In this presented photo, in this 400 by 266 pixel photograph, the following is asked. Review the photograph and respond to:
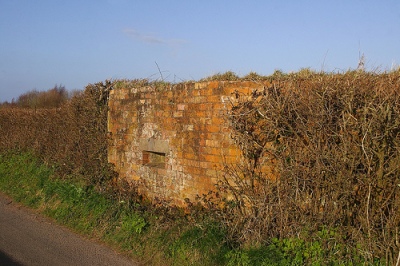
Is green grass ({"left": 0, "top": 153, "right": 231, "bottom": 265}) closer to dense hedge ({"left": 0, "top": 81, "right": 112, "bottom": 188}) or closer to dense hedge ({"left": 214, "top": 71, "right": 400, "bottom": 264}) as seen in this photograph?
dense hedge ({"left": 0, "top": 81, "right": 112, "bottom": 188})

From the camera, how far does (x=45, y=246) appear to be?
7.07m

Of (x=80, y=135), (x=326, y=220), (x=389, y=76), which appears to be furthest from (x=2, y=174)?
(x=389, y=76)

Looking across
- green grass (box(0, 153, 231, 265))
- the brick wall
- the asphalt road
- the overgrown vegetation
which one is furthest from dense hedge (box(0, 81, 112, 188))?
the overgrown vegetation

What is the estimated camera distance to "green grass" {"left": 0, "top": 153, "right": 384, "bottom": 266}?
16.7 ft

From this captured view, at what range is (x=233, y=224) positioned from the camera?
588 centimetres

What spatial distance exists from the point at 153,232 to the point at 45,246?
72.3 inches

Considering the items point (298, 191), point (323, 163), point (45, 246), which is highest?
point (323, 163)

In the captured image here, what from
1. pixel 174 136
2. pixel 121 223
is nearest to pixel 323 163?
pixel 174 136

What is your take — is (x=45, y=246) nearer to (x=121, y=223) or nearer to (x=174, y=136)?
(x=121, y=223)

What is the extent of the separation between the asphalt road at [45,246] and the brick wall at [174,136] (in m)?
1.40

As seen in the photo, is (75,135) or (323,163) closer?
(323,163)

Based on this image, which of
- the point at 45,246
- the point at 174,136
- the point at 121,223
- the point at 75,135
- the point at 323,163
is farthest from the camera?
the point at 75,135

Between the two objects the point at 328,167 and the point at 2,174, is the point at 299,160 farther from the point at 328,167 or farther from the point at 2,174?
the point at 2,174

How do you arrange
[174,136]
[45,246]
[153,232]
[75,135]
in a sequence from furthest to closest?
[75,135] → [174,136] → [45,246] → [153,232]
